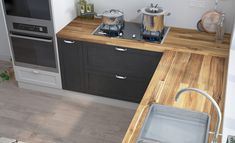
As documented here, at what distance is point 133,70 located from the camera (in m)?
3.46

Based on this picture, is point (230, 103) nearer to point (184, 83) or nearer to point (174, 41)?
point (184, 83)

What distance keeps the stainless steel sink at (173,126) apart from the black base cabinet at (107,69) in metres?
1.08

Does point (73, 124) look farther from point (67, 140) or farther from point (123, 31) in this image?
point (123, 31)

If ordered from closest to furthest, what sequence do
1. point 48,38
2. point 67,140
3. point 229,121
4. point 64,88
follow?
1. point 229,121
2. point 67,140
3. point 48,38
4. point 64,88

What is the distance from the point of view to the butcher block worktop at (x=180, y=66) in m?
2.40

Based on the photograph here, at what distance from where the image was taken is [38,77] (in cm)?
388

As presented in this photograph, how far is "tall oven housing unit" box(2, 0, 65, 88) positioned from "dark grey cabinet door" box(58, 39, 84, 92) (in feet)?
0.22

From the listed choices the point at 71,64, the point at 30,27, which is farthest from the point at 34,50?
the point at 71,64

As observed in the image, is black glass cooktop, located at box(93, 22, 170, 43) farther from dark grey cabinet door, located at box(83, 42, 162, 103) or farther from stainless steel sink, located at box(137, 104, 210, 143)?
stainless steel sink, located at box(137, 104, 210, 143)

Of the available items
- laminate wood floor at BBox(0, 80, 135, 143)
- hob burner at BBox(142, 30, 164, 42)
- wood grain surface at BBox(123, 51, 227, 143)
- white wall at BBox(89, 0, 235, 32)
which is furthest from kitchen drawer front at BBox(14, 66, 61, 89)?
wood grain surface at BBox(123, 51, 227, 143)

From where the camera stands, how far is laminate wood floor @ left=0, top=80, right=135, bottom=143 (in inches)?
132

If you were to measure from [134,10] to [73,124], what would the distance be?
137 cm

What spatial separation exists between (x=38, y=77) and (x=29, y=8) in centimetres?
81

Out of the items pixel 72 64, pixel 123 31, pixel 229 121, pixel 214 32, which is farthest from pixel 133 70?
pixel 229 121
